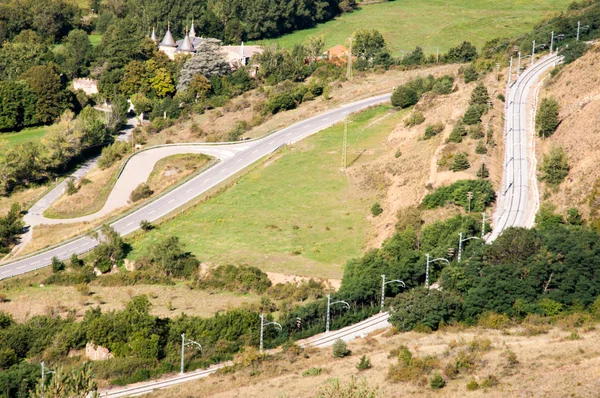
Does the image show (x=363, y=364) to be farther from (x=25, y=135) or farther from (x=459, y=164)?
(x=25, y=135)

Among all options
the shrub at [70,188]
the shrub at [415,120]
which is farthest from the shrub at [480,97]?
the shrub at [70,188]

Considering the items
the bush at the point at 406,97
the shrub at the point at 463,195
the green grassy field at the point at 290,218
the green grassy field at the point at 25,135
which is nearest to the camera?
the shrub at the point at 463,195

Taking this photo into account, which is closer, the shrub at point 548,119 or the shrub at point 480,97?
the shrub at point 548,119

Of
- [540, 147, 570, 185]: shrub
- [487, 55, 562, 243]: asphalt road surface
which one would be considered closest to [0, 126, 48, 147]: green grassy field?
[487, 55, 562, 243]: asphalt road surface

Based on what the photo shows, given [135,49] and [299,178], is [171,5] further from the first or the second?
[299,178]

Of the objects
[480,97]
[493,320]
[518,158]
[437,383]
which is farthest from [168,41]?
[437,383]

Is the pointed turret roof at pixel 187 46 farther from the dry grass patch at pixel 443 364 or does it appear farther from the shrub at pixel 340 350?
the shrub at pixel 340 350

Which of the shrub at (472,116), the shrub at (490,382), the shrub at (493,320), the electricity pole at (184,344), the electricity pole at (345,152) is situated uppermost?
the shrub at (472,116)

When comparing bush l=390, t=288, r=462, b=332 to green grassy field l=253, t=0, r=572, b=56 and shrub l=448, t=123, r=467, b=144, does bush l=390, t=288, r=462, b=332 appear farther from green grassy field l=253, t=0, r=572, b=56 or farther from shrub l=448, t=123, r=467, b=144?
green grassy field l=253, t=0, r=572, b=56
